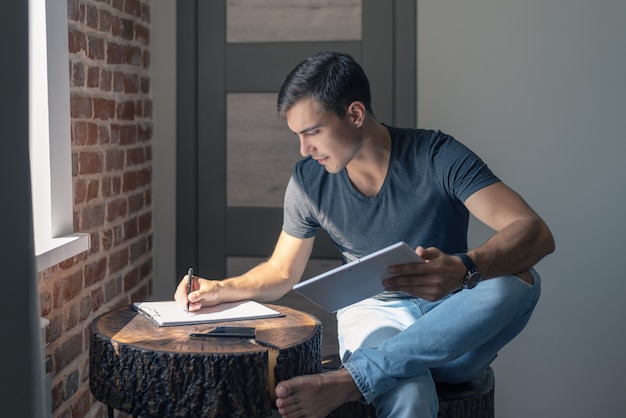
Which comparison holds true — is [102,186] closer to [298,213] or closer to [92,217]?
[92,217]

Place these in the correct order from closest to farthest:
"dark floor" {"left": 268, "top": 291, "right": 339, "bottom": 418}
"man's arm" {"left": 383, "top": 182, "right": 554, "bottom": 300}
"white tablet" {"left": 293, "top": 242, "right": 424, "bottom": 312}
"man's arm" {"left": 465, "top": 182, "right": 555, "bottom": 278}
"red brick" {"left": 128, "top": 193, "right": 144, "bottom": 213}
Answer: "white tablet" {"left": 293, "top": 242, "right": 424, "bottom": 312} < "man's arm" {"left": 383, "top": 182, "right": 554, "bottom": 300} < "man's arm" {"left": 465, "top": 182, "right": 555, "bottom": 278} < "red brick" {"left": 128, "top": 193, "right": 144, "bottom": 213} < "dark floor" {"left": 268, "top": 291, "right": 339, "bottom": 418}

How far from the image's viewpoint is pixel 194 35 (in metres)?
3.08

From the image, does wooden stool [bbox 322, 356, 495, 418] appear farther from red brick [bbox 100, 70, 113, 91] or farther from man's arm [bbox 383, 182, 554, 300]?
red brick [bbox 100, 70, 113, 91]

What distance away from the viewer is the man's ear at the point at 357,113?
2.29m

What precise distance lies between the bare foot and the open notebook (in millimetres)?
262

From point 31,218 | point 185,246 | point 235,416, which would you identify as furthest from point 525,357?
point 31,218

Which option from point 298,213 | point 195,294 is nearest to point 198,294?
point 195,294

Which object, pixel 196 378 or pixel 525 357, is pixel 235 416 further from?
pixel 525 357

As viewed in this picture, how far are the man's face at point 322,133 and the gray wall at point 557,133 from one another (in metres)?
0.81

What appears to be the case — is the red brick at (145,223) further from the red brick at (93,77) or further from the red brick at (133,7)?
the red brick at (133,7)

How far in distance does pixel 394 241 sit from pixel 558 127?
0.99 metres

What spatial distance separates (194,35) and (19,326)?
202 centimetres

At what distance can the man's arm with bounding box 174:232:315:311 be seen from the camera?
2127 millimetres

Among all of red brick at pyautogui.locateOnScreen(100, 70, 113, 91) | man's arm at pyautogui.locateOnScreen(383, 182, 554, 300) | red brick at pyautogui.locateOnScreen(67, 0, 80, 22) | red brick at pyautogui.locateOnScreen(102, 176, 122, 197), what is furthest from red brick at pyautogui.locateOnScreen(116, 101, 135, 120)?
man's arm at pyautogui.locateOnScreen(383, 182, 554, 300)
